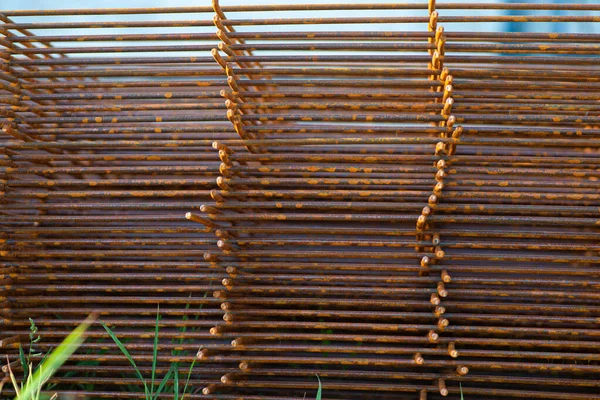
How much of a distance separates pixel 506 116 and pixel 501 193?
0.29m

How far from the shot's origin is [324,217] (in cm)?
203

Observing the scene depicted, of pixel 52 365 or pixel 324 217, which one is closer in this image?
pixel 52 365

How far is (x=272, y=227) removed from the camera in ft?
6.99

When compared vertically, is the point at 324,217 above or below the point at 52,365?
above

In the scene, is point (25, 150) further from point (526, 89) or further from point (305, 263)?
point (526, 89)

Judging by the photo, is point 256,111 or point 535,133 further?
point 256,111

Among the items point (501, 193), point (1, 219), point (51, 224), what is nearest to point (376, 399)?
point (501, 193)

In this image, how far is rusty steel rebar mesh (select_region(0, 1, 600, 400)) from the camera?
201 centimetres

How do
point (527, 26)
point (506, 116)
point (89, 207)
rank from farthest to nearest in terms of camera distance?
point (527, 26)
point (89, 207)
point (506, 116)

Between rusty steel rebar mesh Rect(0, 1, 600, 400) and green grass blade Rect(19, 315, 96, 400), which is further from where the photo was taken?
rusty steel rebar mesh Rect(0, 1, 600, 400)

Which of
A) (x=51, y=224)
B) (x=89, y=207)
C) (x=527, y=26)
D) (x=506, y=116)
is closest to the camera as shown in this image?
(x=506, y=116)

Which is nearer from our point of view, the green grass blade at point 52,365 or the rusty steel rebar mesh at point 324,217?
the green grass blade at point 52,365

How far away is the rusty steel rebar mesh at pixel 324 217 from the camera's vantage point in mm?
2008

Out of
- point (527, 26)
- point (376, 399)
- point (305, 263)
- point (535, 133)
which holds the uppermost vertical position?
point (527, 26)
